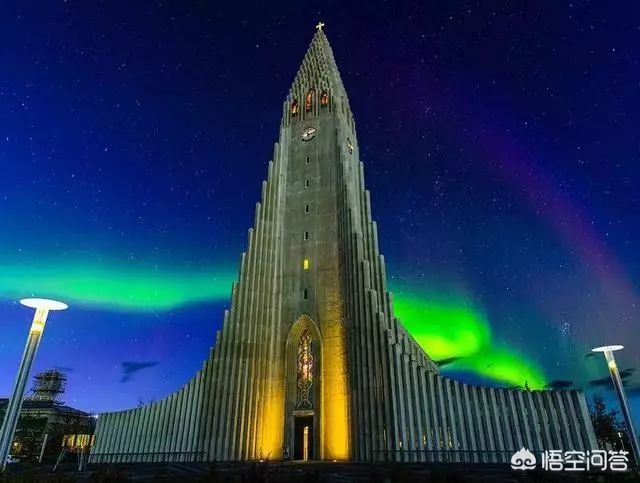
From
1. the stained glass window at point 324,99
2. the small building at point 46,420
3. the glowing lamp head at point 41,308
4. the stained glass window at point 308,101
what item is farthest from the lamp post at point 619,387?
the small building at point 46,420

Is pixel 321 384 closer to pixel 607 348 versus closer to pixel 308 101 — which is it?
pixel 607 348

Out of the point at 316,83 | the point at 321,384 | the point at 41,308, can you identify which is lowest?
the point at 321,384

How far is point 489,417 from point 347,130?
27.4m

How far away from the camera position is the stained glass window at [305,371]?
1086 inches

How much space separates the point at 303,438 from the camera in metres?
27.1

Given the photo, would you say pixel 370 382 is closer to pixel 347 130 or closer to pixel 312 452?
pixel 312 452

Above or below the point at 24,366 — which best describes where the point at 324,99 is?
above

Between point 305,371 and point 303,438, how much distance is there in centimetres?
415

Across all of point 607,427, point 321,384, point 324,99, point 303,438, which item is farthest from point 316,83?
point 607,427

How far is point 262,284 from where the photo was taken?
102ft

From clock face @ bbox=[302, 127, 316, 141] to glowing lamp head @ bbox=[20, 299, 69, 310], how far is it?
28.8 meters

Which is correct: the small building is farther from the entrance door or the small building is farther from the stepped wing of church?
the entrance door

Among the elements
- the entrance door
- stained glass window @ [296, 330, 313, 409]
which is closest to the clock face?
stained glass window @ [296, 330, 313, 409]

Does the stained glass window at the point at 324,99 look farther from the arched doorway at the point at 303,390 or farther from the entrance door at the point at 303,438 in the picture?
the entrance door at the point at 303,438
